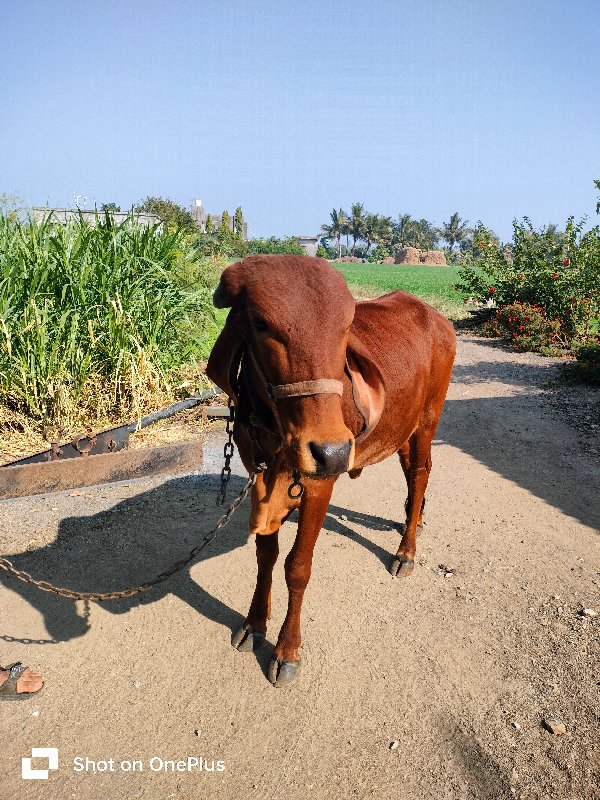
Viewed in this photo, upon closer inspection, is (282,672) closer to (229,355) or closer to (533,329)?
(229,355)

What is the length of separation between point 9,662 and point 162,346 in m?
4.51

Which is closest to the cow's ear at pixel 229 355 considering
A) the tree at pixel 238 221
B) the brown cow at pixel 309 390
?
the brown cow at pixel 309 390

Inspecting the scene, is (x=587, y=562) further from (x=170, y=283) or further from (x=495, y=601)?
(x=170, y=283)

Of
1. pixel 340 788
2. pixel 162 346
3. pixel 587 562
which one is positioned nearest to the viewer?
pixel 340 788

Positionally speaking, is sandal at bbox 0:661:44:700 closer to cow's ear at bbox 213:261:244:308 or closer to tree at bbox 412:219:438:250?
cow's ear at bbox 213:261:244:308

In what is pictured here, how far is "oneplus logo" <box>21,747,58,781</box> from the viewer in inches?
96.8

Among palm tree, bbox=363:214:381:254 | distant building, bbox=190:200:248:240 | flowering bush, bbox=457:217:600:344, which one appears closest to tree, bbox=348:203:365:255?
palm tree, bbox=363:214:381:254

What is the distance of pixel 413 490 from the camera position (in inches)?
165

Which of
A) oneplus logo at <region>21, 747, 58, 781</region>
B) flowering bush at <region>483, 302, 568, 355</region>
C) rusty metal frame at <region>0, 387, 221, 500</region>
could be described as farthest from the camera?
flowering bush at <region>483, 302, 568, 355</region>

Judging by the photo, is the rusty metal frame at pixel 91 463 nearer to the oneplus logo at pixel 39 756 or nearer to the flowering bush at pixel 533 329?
the oneplus logo at pixel 39 756

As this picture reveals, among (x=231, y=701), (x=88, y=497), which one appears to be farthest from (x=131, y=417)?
(x=231, y=701)

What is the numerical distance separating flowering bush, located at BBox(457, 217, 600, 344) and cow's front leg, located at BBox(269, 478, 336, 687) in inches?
396

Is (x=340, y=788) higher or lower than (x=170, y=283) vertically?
lower

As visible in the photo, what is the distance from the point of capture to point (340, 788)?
2430mm
